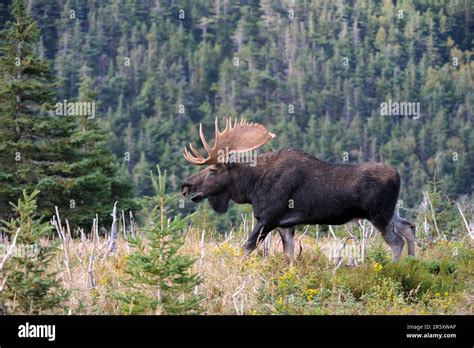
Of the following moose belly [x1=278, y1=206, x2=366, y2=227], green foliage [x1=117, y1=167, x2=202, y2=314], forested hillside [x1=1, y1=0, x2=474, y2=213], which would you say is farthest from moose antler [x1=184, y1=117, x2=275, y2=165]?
forested hillside [x1=1, y1=0, x2=474, y2=213]

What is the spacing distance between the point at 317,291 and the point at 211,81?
129637 mm

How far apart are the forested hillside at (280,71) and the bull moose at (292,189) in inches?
3096

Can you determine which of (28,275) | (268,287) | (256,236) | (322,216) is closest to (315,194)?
(322,216)

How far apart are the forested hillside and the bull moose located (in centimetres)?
7864

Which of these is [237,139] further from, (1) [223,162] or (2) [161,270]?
(2) [161,270]

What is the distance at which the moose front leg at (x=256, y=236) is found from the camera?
1277 cm

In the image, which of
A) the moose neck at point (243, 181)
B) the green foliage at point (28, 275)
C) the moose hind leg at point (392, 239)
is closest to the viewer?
the green foliage at point (28, 275)

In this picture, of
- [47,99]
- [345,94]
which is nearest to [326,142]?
[345,94]

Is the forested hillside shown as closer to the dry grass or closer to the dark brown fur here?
the dark brown fur

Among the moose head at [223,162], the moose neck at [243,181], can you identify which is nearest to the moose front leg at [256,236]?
the moose neck at [243,181]

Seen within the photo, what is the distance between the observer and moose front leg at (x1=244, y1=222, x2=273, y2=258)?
41.9ft

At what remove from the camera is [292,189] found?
13.4m

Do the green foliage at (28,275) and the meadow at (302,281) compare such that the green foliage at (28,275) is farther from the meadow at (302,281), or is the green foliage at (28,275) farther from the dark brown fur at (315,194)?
the dark brown fur at (315,194)

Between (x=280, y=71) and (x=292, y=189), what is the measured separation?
436 feet
